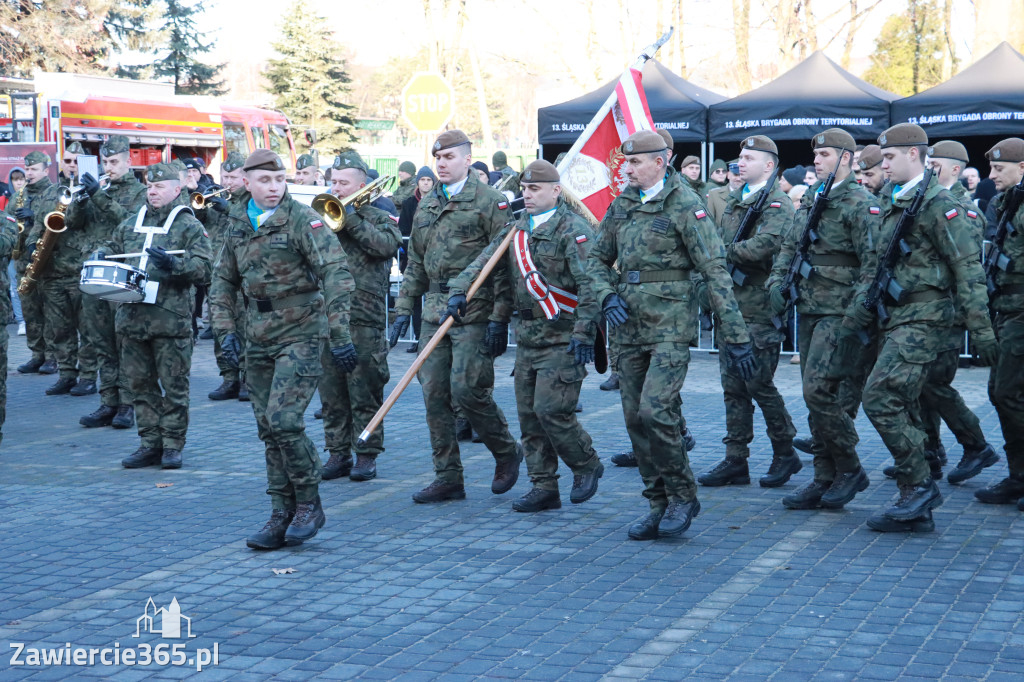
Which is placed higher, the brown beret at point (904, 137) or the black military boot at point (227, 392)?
the brown beret at point (904, 137)

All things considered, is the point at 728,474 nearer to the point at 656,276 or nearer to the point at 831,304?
the point at 831,304

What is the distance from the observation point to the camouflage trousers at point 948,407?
7984 mm

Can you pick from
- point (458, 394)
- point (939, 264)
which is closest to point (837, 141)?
point (939, 264)

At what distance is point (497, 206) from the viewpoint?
7852mm

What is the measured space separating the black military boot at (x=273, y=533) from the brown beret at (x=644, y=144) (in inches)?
110

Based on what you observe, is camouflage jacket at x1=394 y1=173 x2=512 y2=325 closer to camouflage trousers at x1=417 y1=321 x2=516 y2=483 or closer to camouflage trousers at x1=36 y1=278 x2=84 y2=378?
camouflage trousers at x1=417 y1=321 x2=516 y2=483

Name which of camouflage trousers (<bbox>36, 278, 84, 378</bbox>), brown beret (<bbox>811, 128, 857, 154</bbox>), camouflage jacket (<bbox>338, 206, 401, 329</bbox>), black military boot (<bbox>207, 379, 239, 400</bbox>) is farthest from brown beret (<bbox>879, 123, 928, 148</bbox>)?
camouflage trousers (<bbox>36, 278, 84, 378</bbox>)

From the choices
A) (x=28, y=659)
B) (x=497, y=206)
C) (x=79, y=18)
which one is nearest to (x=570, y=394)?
(x=497, y=206)

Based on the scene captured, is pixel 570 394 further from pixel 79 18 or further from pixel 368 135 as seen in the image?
pixel 368 135

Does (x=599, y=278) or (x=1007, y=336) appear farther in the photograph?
(x=1007, y=336)

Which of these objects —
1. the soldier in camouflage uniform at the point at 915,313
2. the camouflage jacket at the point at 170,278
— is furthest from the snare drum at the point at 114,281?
the soldier in camouflage uniform at the point at 915,313

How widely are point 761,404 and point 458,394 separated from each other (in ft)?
6.97

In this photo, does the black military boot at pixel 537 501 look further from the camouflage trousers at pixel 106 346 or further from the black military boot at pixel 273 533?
the camouflage trousers at pixel 106 346

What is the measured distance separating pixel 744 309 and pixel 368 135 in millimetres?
75695
